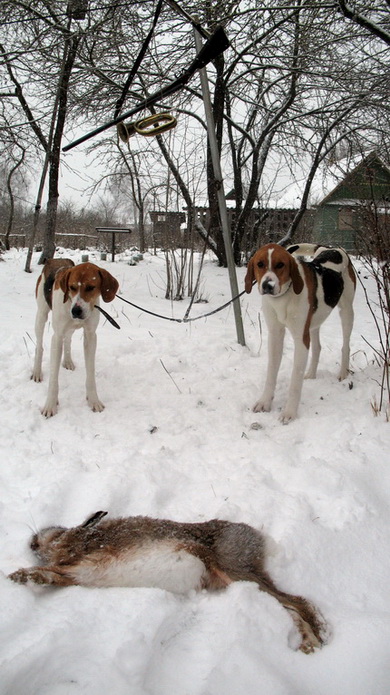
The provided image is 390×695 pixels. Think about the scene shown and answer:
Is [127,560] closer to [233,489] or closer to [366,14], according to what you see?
[233,489]

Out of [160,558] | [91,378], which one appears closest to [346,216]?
[91,378]

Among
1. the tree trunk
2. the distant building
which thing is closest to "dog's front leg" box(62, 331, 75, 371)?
the distant building

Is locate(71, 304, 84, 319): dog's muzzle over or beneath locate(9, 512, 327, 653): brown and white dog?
over

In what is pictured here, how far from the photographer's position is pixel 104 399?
3.89 meters

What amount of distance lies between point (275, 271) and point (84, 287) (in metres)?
1.53

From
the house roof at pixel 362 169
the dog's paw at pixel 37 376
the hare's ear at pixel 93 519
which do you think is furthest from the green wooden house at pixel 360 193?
the dog's paw at pixel 37 376

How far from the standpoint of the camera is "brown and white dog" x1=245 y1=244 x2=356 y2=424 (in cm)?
313

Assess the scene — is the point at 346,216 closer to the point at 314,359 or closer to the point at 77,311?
the point at 314,359

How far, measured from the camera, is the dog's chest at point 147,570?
1.76 metres

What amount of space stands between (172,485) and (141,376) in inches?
73.7

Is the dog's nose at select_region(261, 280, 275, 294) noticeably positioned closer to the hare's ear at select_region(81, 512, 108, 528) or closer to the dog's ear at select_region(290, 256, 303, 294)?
the dog's ear at select_region(290, 256, 303, 294)

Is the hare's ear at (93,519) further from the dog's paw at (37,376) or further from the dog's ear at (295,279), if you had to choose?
the dog's paw at (37,376)

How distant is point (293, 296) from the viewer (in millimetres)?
3266

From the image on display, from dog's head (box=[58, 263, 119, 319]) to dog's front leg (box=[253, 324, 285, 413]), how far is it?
4.73 feet
